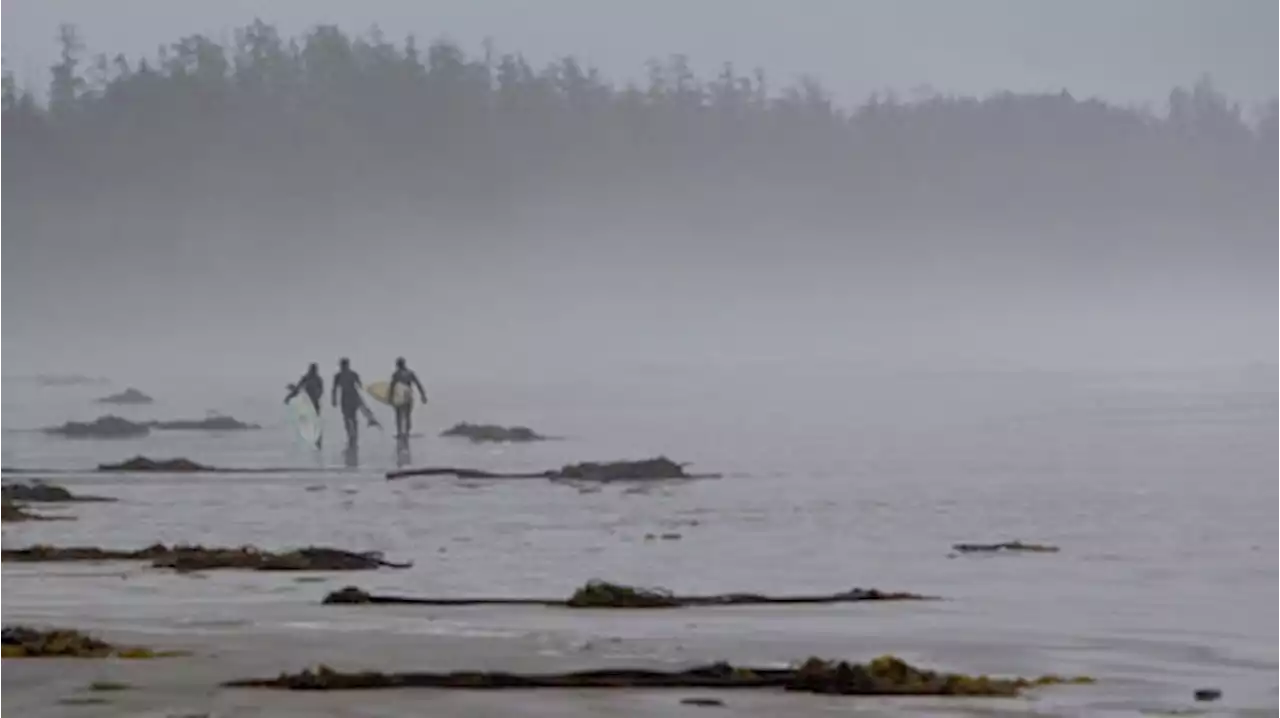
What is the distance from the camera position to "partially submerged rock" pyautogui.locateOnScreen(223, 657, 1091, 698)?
1144 centimetres

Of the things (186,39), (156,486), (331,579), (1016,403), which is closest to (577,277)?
(186,39)

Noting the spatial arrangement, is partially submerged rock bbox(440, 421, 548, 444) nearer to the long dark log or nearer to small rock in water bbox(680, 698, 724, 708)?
the long dark log

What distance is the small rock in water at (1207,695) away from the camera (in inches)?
476

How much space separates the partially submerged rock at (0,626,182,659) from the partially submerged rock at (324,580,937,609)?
11.5ft

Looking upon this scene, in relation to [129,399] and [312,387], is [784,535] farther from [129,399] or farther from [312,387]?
[129,399]

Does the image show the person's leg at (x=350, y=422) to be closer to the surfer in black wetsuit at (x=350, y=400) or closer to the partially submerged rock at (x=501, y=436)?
the surfer in black wetsuit at (x=350, y=400)

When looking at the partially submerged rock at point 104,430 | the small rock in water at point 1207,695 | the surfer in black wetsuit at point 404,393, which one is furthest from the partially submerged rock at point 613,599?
the partially submerged rock at point 104,430

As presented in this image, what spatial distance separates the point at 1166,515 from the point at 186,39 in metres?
156

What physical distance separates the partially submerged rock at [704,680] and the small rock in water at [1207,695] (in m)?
0.86

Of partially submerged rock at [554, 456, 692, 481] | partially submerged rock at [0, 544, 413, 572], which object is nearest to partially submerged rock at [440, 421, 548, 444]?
partially submerged rock at [554, 456, 692, 481]

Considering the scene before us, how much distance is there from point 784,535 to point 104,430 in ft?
91.6

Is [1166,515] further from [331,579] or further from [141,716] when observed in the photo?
[141,716]

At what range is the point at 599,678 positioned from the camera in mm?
11836

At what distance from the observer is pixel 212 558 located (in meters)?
19.6
